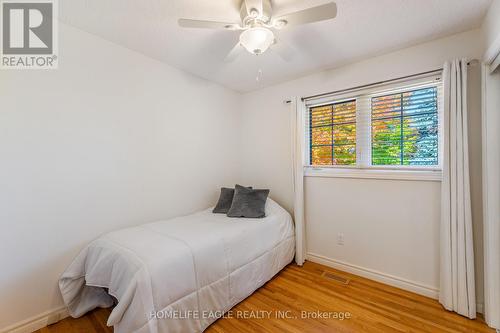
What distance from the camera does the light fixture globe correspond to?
1472 millimetres

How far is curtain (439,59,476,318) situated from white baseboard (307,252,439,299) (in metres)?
0.17

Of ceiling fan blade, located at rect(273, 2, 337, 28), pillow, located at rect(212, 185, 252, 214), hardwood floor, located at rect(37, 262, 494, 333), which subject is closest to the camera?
ceiling fan blade, located at rect(273, 2, 337, 28)

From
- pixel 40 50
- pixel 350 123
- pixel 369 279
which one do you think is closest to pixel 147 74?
pixel 40 50

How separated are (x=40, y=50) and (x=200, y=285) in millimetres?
2227

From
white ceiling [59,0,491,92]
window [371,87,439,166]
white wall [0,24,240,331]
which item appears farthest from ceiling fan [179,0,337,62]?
window [371,87,439,166]

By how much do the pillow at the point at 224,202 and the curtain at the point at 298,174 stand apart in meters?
0.84

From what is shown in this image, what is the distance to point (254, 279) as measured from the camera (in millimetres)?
2164

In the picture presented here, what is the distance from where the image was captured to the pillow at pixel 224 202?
2764 millimetres

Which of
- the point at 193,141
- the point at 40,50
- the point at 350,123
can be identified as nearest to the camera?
the point at 40,50

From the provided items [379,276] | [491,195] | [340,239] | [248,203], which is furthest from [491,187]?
[248,203]

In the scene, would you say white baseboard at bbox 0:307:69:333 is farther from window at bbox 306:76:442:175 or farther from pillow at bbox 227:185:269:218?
window at bbox 306:76:442:175

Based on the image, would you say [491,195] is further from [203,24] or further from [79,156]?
[79,156]

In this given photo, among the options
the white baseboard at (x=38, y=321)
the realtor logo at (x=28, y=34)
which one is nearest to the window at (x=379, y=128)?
the realtor logo at (x=28, y=34)

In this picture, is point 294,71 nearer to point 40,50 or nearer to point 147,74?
point 147,74
